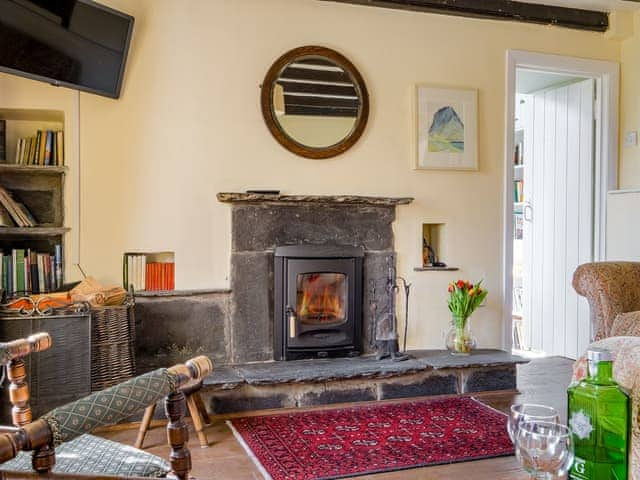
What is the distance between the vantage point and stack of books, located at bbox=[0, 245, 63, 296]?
3.14 metres

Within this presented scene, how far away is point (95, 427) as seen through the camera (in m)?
1.12

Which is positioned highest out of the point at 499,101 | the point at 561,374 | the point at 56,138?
the point at 499,101

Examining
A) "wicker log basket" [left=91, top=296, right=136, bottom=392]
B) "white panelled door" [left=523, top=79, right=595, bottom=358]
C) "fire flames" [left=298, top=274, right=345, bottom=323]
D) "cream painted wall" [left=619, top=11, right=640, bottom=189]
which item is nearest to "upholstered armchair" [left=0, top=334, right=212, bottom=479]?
"wicker log basket" [left=91, top=296, right=136, bottom=392]

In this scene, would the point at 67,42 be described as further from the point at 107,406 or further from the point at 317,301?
the point at 107,406

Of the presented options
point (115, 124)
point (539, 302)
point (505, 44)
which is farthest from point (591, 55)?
point (115, 124)

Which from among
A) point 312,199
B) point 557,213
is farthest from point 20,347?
point 557,213

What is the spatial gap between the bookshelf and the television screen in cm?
28

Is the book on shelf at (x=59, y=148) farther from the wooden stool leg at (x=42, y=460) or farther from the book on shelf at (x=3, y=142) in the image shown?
the wooden stool leg at (x=42, y=460)

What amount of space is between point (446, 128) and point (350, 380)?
179cm

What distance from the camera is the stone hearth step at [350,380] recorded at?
318 cm

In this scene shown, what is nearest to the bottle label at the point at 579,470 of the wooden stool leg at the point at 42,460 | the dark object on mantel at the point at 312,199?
the wooden stool leg at the point at 42,460

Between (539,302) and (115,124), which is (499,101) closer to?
(539,302)

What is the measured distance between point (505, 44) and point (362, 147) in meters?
1.30

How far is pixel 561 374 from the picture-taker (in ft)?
13.4
